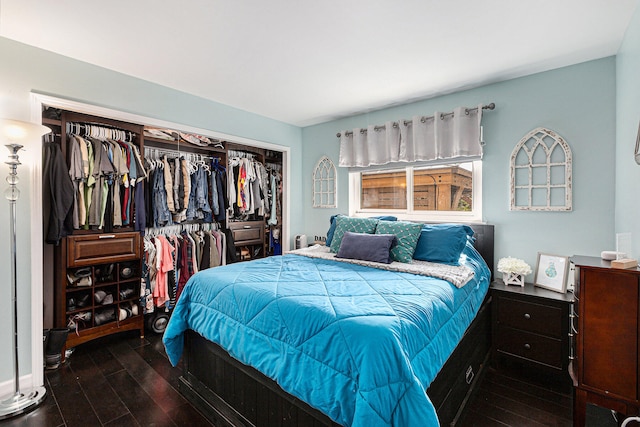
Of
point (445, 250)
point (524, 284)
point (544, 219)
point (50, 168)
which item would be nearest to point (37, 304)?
point (50, 168)

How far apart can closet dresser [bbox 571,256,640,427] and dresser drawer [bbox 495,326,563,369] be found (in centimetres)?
61

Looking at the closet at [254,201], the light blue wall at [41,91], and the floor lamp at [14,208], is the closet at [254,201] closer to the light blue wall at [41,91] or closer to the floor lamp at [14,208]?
the light blue wall at [41,91]

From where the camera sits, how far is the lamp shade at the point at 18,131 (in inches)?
78.5

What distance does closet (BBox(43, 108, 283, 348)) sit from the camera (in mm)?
2670

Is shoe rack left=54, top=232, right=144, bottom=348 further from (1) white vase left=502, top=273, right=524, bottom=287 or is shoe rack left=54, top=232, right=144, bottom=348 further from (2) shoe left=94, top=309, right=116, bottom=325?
(1) white vase left=502, top=273, right=524, bottom=287

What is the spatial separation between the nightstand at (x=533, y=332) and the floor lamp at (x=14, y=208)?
351 centimetres

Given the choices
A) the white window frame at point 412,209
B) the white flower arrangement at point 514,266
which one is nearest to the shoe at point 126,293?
the white window frame at point 412,209

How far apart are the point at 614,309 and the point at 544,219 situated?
1.25 m

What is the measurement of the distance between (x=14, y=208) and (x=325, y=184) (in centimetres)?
322

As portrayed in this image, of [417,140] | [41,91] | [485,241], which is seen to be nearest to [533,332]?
[485,241]

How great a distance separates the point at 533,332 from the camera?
238 centimetres

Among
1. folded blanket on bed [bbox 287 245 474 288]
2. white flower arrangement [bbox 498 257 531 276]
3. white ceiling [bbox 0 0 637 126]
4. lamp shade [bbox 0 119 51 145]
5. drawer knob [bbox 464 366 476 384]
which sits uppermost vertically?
white ceiling [bbox 0 0 637 126]

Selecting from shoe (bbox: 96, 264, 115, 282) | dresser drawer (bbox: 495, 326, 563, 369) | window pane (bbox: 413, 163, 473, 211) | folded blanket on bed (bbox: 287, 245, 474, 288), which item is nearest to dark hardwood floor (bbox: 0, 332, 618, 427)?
dresser drawer (bbox: 495, 326, 563, 369)

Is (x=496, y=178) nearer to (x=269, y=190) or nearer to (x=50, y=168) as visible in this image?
(x=269, y=190)
